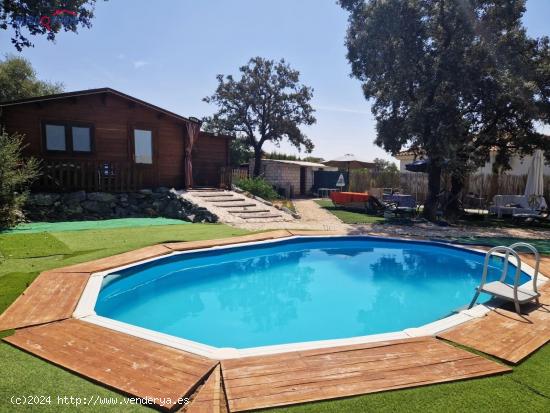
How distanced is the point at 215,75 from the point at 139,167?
53.1 ft

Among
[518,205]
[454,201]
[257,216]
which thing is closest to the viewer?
[257,216]

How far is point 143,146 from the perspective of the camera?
1422 centimetres

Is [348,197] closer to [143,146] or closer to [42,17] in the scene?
[143,146]

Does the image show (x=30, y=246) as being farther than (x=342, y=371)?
Yes

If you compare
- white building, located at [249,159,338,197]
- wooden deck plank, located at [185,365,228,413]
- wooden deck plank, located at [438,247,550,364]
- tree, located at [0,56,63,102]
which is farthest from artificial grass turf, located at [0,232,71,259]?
tree, located at [0,56,63,102]

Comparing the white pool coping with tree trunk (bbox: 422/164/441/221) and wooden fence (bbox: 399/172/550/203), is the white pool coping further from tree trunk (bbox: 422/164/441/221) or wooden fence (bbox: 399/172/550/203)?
wooden fence (bbox: 399/172/550/203)

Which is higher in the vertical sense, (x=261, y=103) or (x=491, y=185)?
(x=261, y=103)

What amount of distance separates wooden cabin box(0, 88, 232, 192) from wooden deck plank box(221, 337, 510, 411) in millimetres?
11699

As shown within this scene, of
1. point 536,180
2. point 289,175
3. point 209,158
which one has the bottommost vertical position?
point 536,180

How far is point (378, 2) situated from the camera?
39.4ft

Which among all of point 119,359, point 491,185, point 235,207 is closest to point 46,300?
point 119,359

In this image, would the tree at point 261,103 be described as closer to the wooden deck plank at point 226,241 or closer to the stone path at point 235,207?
the stone path at point 235,207

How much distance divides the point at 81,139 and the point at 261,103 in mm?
16427

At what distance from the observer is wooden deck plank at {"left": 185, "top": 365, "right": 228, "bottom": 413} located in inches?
95.9
